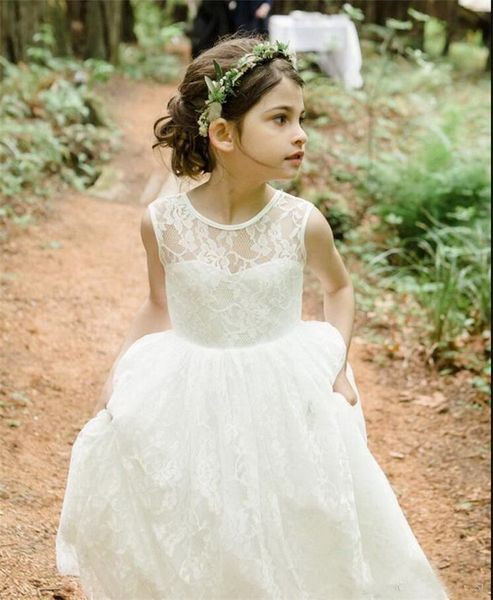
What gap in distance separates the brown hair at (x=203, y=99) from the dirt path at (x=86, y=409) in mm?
1477

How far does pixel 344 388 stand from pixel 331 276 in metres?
0.35

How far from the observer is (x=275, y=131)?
7.12 ft

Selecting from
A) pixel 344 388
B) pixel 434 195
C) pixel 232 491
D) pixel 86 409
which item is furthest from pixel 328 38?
pixel 232 491

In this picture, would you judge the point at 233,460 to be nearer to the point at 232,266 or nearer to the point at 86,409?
the point at 232,266

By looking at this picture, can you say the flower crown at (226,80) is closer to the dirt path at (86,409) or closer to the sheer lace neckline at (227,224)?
the sheer lace neckline at (227,224)

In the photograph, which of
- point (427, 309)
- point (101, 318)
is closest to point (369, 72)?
point (427, 309)

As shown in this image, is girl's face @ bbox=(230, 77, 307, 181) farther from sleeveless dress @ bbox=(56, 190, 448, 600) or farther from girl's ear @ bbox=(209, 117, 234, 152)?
sleeveless dress @ bbox=(56, 190, 448, 600)

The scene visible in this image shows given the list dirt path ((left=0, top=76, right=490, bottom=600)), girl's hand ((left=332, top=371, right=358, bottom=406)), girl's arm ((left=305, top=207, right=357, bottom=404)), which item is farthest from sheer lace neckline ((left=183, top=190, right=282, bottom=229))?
dirt path ((left=0, top=76, right=490, bottom=600))

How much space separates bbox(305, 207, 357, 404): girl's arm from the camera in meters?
2.32

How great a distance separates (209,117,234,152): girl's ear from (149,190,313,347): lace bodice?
0.20 m

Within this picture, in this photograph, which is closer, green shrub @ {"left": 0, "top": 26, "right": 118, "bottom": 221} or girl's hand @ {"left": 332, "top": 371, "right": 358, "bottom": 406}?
girl's hand @ {"left": 332, "top": 371, "right": 358, "bottom": 406}

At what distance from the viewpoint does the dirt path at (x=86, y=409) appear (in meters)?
3.23

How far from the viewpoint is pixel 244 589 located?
2.12 metres

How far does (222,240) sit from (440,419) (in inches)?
121
